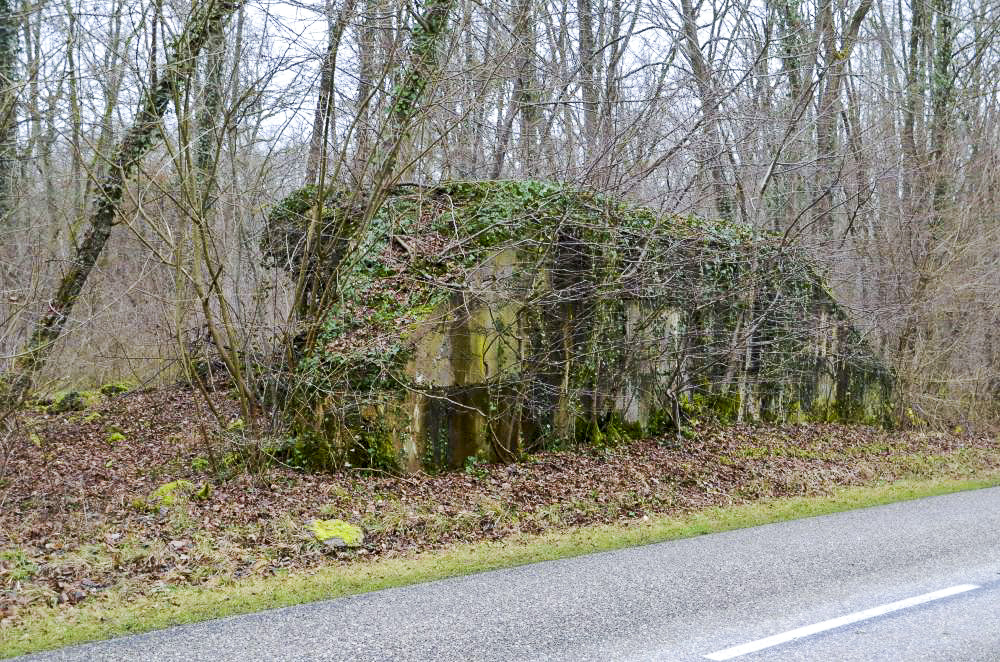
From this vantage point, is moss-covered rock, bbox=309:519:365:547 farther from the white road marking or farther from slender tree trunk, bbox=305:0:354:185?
the white road marking

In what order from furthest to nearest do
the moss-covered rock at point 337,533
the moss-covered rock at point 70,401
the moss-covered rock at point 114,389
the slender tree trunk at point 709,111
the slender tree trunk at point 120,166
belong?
1. the moss-covered rock at point 114,389
2. the moss-covered rock at point 70,401
3. the slender tree trunk at point 709,111
4. the slender tree trunk at point 120,166
5. the moss-covered rock at point 337,533

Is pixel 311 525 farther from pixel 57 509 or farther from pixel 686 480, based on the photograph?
pixel 686 480

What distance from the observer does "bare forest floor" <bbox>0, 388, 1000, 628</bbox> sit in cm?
811

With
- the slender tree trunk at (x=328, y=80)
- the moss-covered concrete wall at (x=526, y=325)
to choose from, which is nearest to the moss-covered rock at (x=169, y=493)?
the moss-covered concrete wall at (x=526, y=325)

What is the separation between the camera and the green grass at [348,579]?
6281 millimetres

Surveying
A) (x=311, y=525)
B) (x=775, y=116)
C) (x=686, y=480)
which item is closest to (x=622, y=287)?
(x=686, y=480)

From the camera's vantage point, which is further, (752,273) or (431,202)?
(752,273)

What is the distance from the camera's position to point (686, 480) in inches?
511

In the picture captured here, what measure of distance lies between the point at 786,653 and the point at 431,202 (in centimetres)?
896

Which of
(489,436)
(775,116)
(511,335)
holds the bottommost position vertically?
(489,436)

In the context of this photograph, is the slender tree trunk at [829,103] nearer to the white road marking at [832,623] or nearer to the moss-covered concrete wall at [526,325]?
the moss-covered concrete wall at [526,325]

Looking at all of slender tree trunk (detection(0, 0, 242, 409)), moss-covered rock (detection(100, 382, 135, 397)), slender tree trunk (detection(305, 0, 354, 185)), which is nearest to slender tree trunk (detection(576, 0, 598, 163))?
slender tree trunk (detection(305, 0, 354, 185))

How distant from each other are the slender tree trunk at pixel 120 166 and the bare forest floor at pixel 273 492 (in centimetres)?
100

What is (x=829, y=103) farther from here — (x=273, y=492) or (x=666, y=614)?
(x=666, y=614)
